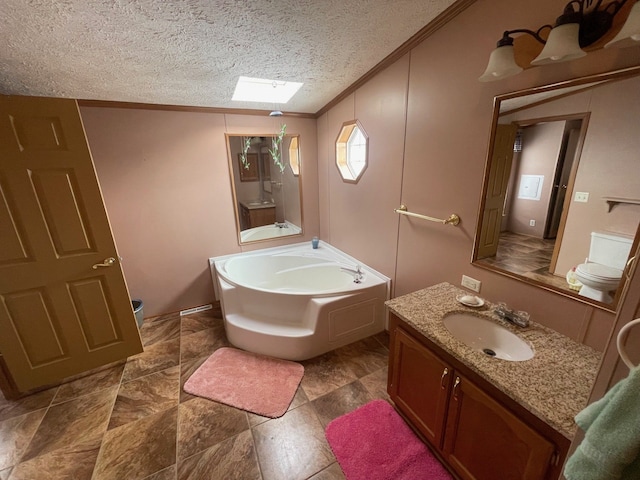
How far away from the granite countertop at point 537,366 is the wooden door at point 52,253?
222 cm

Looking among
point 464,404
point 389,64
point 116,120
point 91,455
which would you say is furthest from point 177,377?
point 389,64

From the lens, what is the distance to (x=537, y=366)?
1.08 m

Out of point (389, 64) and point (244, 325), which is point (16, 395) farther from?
point (389, 64)

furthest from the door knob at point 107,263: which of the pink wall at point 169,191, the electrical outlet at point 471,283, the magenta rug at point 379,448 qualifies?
the electrical outlet at point 471,283

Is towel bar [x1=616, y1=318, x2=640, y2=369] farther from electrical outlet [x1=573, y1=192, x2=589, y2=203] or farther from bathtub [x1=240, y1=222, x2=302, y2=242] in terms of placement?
bathtub [x1=240, y1=222, x2=302, y2=242]

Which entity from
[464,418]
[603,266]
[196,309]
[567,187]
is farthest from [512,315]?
[196,309]

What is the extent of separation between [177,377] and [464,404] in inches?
82.2

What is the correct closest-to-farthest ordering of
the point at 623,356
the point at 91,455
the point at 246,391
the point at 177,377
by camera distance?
the point at 623,356, the point at 91,455, the point at 246,391, the point at 177,377

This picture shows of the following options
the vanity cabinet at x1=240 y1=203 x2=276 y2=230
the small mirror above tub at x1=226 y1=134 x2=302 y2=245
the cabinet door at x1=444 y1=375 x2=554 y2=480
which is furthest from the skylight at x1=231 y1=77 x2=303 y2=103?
the cabinet door at x1=444 y1=375 x2=554 y2=480

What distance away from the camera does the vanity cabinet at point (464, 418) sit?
3.02 feet

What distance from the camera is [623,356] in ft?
A: 2.05

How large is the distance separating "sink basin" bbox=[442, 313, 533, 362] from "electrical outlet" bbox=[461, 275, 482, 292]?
25 cm

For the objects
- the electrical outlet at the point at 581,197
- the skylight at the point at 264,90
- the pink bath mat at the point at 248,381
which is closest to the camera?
the electrical outlet at the point at 581,197

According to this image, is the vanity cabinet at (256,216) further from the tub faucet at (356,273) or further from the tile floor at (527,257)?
the tile floor at (527,257)
